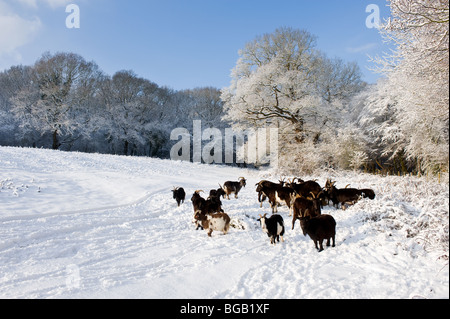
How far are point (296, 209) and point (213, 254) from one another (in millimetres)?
2800

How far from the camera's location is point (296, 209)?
263 inches

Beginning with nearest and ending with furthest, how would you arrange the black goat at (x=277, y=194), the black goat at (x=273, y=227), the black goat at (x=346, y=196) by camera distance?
the black goat at (x=273, y=227) → the black goat at (x=346, y=196) → the black goat at (x=277, y=194)

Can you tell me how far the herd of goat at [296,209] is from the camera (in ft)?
17.2

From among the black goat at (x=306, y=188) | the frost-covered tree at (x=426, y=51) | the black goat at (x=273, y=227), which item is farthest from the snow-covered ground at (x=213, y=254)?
the frost-covered tree at (x=426, y=51)

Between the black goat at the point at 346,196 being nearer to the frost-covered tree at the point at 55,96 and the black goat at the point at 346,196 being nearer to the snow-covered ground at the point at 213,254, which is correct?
the snow-covered ground at the point at 213,254

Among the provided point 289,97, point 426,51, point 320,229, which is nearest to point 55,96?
point 289,97

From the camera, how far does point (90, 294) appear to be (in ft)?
11.5

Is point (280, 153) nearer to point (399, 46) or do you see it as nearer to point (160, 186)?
point (160, 186)

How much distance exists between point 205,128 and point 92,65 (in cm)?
1894

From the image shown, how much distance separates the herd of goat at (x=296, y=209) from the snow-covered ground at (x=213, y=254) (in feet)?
1.01

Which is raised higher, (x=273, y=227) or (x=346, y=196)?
(x=346, y=196)

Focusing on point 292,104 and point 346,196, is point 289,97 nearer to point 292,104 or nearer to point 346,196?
point 292,104

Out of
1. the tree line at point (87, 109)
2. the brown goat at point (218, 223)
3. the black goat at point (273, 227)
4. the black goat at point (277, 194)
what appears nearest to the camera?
the black goat at point (273, 227)
